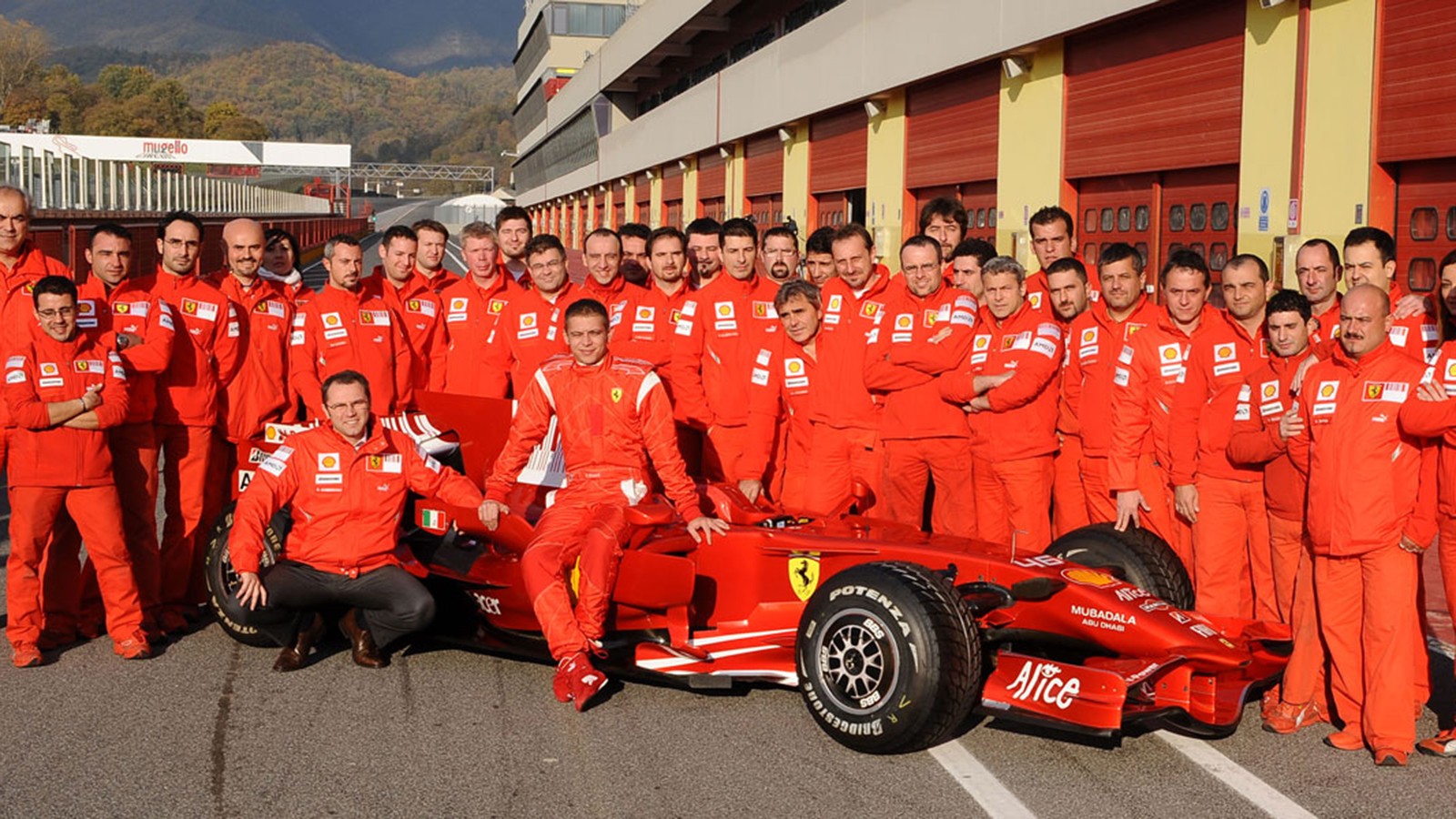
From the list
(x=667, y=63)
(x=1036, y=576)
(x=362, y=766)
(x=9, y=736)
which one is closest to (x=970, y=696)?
(x=1036, y=576)

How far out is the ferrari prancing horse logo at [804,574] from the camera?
623cm

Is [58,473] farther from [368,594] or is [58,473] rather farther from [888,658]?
[888,658]

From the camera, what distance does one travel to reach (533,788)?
17.1 ft

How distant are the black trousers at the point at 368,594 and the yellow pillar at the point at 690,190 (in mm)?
31499

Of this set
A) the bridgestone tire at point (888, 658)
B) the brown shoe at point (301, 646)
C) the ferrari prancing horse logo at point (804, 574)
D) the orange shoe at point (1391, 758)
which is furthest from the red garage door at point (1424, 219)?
the brown shoe at point (301, 646)

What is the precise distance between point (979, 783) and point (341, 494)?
3.33m

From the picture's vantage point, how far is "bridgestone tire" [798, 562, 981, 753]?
5383 millimetres

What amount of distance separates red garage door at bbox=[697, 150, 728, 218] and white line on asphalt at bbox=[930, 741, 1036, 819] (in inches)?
1158

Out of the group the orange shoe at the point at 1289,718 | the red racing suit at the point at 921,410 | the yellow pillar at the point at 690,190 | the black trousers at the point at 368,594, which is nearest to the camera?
the orange shoe at the point at 1289,718

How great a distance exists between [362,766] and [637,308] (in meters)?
4.31

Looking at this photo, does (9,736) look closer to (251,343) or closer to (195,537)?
(195,537)

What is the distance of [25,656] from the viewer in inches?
270

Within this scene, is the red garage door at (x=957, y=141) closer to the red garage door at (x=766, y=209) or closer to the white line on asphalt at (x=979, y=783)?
the red garage door at (x=766, y=209)

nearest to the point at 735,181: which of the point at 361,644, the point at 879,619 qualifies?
the point at 361,644
